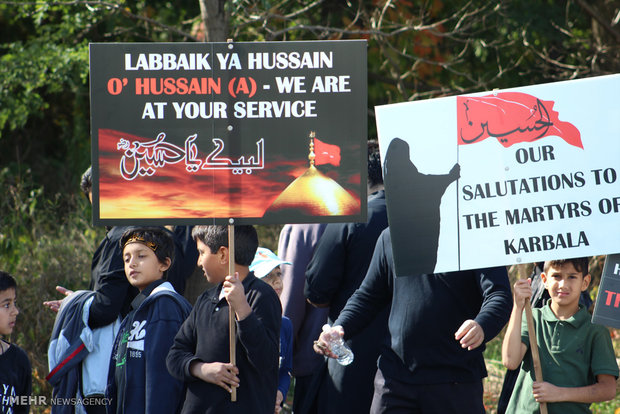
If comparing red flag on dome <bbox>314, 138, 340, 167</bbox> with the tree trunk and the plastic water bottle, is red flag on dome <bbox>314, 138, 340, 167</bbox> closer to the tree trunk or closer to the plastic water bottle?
the plastic water bottle

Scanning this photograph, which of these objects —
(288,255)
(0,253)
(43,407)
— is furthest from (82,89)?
(288,255)

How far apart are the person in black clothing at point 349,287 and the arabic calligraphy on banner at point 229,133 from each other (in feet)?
2.43

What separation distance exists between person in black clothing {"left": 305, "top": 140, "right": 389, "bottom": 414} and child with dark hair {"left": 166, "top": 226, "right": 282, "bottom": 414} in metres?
0.77

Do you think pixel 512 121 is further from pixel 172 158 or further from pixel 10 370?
pixel 10 370

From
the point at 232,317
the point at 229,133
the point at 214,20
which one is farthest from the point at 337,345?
the point at 214,20

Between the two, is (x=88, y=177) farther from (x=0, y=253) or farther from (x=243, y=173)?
(x=0, y=253)

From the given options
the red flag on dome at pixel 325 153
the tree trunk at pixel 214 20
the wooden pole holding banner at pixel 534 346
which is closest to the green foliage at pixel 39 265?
the tree trunk at pixel 214 20

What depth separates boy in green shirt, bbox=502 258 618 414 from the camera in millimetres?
4266

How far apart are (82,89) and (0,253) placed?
Answer: 311cm

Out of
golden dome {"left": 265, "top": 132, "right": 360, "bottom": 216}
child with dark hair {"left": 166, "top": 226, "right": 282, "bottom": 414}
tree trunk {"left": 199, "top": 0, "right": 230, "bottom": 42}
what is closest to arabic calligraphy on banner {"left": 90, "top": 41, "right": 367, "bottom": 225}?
golden dome {"left": 265, "top": 132, "right": 360, "bottom": 216}

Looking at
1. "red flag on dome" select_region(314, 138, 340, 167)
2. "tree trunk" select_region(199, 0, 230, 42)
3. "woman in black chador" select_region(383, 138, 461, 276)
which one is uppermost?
"tree trunk" select_region(199, 0, 230, 42)

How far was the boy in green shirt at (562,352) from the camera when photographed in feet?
14.0

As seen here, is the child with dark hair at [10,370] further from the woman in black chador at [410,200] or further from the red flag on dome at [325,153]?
the woman in black chador at [410,200]

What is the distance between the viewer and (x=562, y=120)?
4.32 metres
